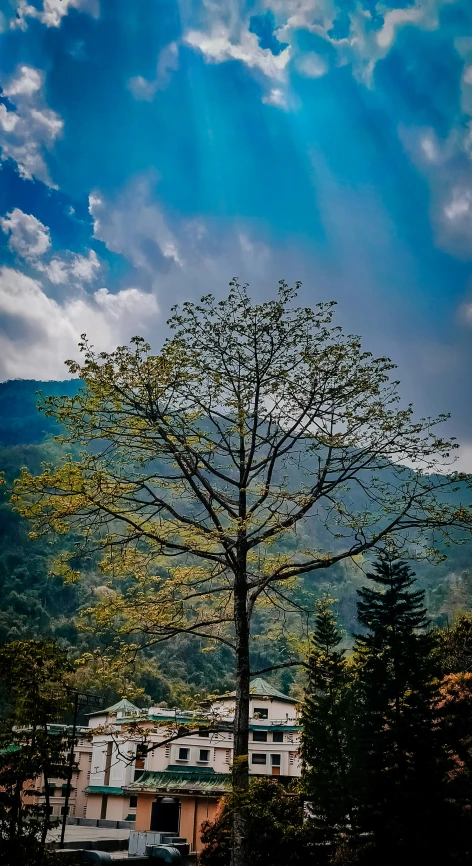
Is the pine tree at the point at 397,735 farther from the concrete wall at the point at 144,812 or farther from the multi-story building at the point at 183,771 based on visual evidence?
the concrete wall at the point at 144,812

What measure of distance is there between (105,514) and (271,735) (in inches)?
1120

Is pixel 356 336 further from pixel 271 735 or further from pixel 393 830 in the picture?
pixel 271 735

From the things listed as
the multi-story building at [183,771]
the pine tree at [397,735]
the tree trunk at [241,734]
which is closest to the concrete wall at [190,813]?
the multi-story building at [183,771]

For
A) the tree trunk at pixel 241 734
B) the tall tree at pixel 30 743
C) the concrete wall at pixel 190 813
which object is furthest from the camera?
the concrete wall at pixel 190 813

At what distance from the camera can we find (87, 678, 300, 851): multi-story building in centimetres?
2055

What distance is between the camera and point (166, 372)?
25.6 feet

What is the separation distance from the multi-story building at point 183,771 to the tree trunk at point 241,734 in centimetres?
1344

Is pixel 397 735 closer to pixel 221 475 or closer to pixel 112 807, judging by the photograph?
pixel 221 475

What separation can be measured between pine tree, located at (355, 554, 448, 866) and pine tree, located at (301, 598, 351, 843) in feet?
3.74

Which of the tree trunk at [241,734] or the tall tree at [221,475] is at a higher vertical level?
the tall tree at [221,475]

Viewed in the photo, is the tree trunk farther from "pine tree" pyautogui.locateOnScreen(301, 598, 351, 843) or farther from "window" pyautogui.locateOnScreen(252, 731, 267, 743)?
"window" pyautogui.locateOnScreen(252, 731, 267, 743)

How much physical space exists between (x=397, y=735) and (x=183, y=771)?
63.1ft

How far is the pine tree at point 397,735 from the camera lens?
355 inches

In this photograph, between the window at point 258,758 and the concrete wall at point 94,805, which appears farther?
the concrete wall at point 94,805
